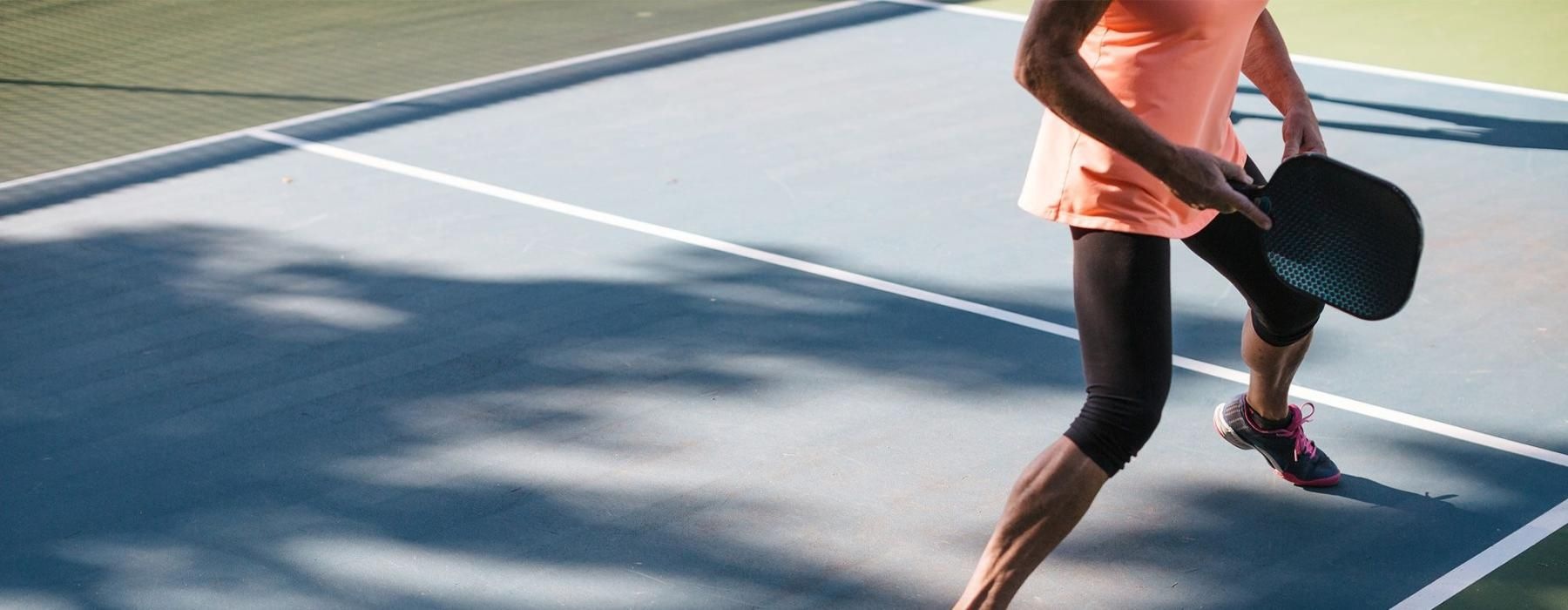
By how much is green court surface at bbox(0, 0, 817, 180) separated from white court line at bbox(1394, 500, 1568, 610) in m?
6.31

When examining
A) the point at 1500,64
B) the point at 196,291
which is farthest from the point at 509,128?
the point at 1500,64

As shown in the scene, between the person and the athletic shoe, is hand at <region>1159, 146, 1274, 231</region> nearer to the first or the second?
the person

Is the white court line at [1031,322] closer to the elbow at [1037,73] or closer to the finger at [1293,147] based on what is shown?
the finger at [1293,147]

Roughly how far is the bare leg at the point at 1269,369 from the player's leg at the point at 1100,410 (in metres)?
0.83

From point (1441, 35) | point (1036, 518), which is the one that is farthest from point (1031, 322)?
point (1441, 35)

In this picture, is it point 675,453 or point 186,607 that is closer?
point 186,607

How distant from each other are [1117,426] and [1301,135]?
0.94 meters

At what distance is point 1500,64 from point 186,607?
8.08 m

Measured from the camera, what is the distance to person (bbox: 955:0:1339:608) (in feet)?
9.47

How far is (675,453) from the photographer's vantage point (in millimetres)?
4328

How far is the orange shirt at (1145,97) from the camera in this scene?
10.2ft

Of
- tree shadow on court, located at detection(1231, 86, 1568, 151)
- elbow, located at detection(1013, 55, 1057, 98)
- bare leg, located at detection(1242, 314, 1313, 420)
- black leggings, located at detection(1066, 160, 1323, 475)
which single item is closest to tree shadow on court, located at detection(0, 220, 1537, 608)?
bare leg, located at detection(1242, 314, 1313, 420)

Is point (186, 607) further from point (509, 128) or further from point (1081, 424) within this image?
point (509, 128)

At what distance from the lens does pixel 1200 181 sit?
288cm
